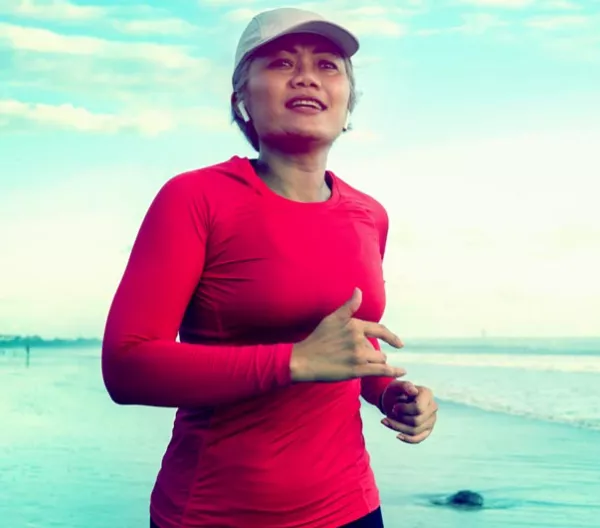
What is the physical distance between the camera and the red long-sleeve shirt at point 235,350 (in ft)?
4.09

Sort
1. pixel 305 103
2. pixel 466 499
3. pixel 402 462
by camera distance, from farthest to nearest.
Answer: pixel 402 462 < pixel 466 499 < pixel 305 103

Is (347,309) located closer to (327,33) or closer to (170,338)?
(170,338)

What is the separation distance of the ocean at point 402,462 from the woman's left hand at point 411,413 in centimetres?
279

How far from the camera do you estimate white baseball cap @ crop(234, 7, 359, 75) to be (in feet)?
4.67

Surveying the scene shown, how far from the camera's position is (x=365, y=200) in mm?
1674

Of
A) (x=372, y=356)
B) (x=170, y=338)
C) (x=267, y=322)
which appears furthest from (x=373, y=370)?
(x=170, y=338)

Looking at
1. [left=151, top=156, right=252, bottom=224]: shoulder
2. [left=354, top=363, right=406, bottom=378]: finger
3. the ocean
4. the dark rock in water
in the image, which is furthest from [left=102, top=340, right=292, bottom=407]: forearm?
the dark rock in water

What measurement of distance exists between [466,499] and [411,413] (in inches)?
134

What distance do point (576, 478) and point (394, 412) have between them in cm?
438

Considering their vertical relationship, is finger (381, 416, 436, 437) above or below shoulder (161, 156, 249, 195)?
below

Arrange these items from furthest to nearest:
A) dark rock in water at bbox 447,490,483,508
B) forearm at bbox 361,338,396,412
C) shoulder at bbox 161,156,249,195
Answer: dark rock in water at bbox 447,490,483,508 < forearm at bbox 361,338,396,412 < shoulder at bbox 161,156,249,195

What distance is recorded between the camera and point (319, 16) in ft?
4.72

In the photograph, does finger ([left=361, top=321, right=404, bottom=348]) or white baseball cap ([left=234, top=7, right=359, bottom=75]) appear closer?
finger ([left=361, top=321, right=404, bottom=348])

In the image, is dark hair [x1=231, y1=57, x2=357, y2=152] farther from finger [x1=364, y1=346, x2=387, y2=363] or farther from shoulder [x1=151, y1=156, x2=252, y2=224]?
finger [x1=364, y1=346, x2=387, y2=363]
